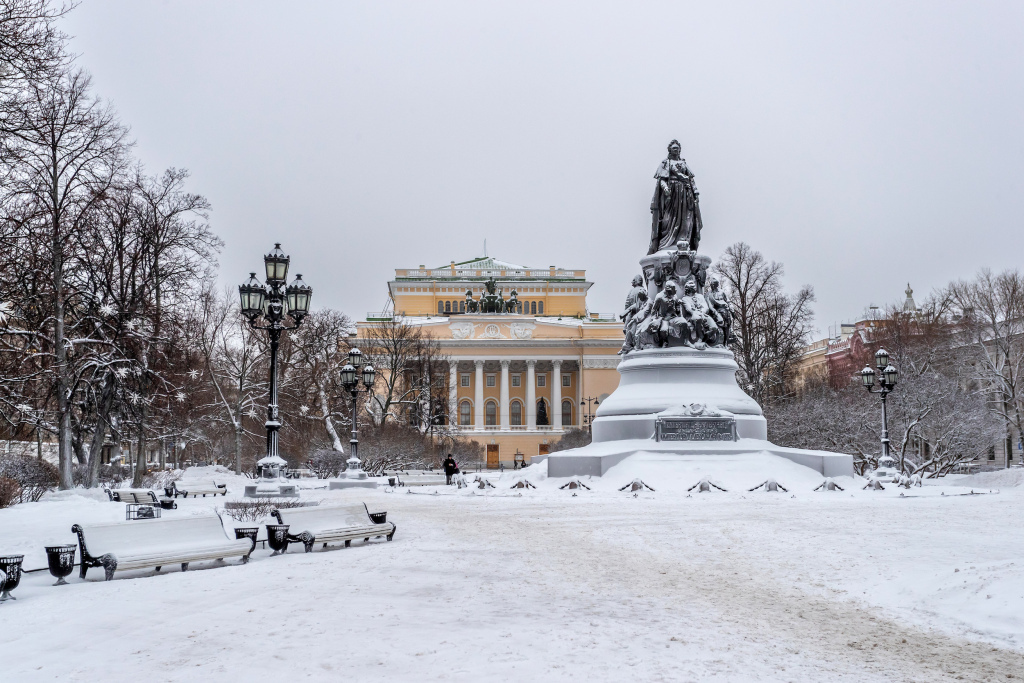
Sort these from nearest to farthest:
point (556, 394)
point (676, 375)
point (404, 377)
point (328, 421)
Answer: point (676, 375) → point (328, 421) → point (404, 377) → point (556, 394)

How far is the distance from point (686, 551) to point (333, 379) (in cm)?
4131

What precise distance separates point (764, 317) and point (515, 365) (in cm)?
3950

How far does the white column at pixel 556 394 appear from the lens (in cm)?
8300

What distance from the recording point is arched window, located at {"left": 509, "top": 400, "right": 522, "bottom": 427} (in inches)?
3396

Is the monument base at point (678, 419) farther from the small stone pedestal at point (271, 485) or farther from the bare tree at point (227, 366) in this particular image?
the bare tree at point (227, 366)

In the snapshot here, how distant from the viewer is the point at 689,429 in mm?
24297

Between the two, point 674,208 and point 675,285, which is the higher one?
point 674,208

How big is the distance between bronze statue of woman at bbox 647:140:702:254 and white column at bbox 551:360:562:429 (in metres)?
53.6

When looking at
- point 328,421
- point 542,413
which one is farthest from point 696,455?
point 542,413

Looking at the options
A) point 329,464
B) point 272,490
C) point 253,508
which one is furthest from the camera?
point 329,464

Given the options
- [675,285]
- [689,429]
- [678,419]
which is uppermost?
[675,285]

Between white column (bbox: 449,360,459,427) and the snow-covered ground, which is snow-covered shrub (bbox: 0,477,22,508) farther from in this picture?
white column (bbox: 449,360,459,427)

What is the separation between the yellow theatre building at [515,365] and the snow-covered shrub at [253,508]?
198ft

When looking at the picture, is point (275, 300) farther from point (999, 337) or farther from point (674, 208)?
point (999, 337)
